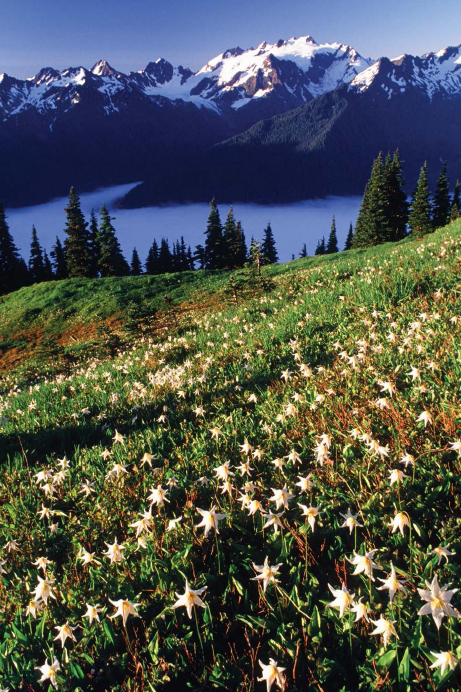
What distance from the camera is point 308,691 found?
185cm

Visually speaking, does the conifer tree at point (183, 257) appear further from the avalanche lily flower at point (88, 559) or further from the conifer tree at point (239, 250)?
the avalanche lily flower at point (88, 559)

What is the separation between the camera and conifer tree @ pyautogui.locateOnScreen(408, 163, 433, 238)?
172 feet

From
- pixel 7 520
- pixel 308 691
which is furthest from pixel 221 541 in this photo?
pixel 7 520

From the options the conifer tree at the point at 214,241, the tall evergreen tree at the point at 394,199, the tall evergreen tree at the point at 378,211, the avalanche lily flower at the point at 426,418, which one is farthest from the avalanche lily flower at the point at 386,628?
the conifer tree at the point at 214,241

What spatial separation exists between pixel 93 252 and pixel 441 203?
5818 centimetres

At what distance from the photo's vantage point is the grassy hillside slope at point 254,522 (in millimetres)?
2025

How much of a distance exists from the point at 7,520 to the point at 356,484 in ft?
11.4

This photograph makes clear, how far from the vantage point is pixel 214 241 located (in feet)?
203

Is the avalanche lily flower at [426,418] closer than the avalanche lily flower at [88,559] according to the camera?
No

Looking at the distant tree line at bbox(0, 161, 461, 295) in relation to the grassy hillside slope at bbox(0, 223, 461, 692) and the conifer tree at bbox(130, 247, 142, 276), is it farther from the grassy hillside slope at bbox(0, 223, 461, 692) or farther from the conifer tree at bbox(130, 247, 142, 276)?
the grassy hillside slope at bbox(0, 223, 461, 692)

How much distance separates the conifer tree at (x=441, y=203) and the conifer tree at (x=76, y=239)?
55926 mm

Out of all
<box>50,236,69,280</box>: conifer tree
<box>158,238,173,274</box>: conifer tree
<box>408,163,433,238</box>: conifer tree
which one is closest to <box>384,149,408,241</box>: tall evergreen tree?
<box>408,163,433,238</box>: conifer tree

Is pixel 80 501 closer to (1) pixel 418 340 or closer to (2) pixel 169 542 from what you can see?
(2) pixel 169 542

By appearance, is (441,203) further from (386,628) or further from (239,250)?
(386,628)
